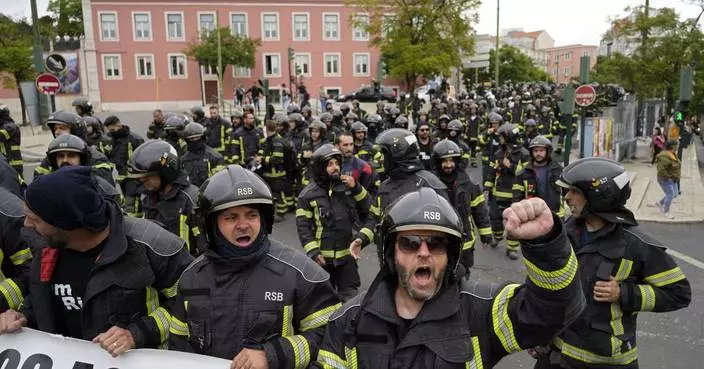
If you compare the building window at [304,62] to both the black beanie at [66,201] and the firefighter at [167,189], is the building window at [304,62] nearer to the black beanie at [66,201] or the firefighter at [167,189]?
the firefighter at [167,189]

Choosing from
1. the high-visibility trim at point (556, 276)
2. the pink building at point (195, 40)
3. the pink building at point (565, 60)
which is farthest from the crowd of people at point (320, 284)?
the pink building at point (565, 60)

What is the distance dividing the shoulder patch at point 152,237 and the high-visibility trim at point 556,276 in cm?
205

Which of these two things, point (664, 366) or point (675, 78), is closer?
point (664, 366)

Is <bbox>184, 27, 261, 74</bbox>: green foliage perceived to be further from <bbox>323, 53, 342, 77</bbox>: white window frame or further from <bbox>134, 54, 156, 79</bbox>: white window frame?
<bbox>323, 53, 342, 77</bbox>: white window frame

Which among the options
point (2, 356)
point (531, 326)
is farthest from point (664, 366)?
point (2, 356)

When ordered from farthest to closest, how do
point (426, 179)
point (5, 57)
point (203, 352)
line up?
point (5, 57) < point (426, 179) < point (203, 352)

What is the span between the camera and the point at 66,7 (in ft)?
204

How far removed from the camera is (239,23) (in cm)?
5250

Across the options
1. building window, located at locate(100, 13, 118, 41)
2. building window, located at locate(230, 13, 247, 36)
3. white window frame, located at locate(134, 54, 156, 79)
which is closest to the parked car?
building window, located at locate(230, 13, 247, 36)

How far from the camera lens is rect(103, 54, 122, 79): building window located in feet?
165

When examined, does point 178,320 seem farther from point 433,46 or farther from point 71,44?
point 71,44

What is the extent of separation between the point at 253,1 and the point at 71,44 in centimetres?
1637

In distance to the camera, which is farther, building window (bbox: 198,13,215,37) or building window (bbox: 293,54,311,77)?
building window (bbox: 293,54,311,77)

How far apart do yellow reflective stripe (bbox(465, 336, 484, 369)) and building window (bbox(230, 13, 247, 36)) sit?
53033 mm
